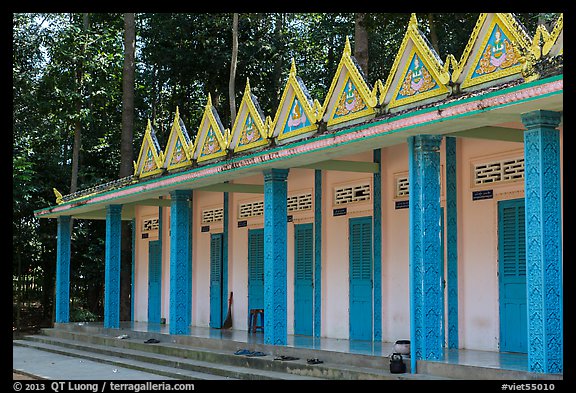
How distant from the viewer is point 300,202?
14.3 m

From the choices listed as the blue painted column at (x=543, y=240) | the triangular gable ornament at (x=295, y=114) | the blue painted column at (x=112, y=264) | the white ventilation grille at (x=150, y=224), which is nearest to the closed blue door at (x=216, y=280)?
the blue painted column at (x=112, y=264)

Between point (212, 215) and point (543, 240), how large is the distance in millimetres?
10163

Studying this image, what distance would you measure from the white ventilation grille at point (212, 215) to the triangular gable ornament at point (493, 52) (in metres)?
8.91

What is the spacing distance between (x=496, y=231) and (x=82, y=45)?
16803 millimetres

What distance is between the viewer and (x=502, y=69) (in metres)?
7.98

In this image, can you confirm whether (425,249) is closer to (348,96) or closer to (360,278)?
(348,96)

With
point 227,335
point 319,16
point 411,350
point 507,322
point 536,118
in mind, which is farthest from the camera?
point 319,16

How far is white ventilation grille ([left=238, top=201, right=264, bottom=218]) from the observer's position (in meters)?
15.4

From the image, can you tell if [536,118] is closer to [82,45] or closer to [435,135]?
A: [435,135]

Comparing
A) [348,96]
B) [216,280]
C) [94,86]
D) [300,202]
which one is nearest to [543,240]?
[348,96]

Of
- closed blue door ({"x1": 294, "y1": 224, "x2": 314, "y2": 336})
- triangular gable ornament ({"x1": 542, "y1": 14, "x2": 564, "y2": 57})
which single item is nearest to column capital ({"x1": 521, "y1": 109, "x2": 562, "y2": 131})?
triangular gable ornament ({"x1": 542, "y1": 14, "x2": 564, "y2": 57})

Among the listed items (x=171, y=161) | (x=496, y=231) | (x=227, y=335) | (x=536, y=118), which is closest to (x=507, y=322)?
(x=496, y=231)

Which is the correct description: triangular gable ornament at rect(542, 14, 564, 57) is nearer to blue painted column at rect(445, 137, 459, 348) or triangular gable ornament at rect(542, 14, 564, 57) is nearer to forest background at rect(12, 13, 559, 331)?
blue painted column at rect(445, 137, 459, 348)

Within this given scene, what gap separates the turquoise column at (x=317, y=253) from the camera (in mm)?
13500
